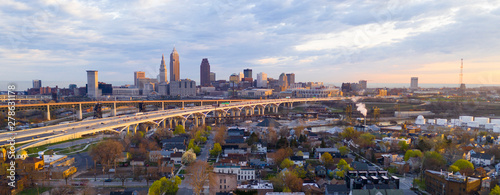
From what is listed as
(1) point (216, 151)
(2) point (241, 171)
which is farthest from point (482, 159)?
(1) point (216, 151)

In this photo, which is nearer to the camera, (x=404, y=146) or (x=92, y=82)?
(x=404, y=146)

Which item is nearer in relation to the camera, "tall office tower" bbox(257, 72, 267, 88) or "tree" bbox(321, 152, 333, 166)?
"tree" bbox(321, 152, 333, 166)

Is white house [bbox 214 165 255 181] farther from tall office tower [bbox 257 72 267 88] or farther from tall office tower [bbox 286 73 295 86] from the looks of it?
tall office tower [bbox 286 73 295 86]

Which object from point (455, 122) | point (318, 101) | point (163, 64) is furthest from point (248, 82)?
point (455, 122)

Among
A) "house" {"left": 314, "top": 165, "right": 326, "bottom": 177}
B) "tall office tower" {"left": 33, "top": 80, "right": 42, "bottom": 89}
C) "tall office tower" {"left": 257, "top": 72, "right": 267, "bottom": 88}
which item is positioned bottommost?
→ "house" {"left": 314, "top": 165, "right": 326, "bottom": 177}

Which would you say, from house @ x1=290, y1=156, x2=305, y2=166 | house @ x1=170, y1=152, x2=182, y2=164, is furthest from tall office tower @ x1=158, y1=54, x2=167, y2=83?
house @ x1=290, y1=156, x2=305, y2=166

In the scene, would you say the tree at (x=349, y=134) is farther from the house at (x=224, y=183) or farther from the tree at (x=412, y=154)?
the house at (x=224, y=183)

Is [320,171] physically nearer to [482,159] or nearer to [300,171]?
[300,171]

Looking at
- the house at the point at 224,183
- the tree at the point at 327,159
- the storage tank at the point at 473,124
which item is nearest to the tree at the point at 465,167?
the tree at the point at 327,159
